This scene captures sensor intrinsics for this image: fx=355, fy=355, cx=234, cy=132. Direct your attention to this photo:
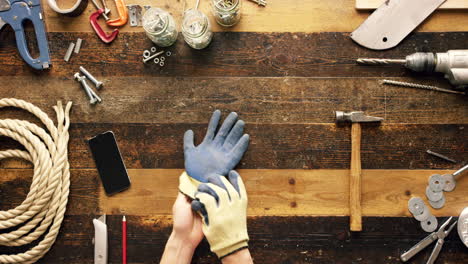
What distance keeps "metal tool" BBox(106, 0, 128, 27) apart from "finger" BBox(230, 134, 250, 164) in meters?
0.65

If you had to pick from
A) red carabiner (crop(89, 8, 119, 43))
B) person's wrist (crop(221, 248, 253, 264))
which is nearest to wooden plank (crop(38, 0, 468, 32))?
red carabiner (crop(89, 8, 119, 43))

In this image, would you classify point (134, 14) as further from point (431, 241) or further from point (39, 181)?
point (431, 241)

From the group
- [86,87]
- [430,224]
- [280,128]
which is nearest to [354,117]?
[280,128]

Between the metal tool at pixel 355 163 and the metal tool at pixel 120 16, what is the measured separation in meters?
0.89

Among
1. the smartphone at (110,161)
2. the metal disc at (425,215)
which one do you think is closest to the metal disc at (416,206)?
the metal disc at (425,215)

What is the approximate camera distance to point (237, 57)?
1386 millimetres

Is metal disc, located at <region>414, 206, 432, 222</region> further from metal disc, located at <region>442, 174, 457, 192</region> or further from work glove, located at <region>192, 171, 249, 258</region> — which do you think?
work glove, located at <region>192, 171, 249, 258</region>

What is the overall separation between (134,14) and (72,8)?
0.76ft

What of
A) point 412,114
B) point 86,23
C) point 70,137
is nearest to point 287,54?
point 412,114

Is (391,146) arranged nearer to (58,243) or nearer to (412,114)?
(412,114)

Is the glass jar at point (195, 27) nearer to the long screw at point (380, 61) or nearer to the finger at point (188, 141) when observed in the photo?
the finger at point (188, 141)

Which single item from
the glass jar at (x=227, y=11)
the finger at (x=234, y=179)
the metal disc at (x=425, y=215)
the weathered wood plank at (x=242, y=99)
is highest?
the glass jar at (x=227, y=11)

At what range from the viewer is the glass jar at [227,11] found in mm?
1288

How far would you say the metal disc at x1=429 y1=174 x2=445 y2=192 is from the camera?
1352mm
